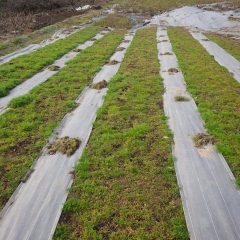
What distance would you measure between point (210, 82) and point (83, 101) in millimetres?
8211

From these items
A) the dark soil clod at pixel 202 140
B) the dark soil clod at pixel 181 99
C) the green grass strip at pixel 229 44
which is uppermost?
the dark soil clod at pixel 202 140

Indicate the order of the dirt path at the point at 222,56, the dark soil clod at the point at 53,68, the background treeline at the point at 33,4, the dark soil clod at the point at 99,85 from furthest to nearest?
the background treeline at the point at 33,4 → the dirt path at the point at 222,56 → the dark soil clod at the point at 53,68 → the dark soil clod at the point at 99,85

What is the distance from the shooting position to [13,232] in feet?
27.6

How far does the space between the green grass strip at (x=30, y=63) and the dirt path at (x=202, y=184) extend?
392 inches

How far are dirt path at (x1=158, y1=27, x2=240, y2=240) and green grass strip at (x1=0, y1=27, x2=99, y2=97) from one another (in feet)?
32.7

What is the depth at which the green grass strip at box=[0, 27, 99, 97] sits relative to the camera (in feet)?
63.7

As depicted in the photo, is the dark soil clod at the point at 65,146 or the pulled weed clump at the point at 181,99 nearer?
the dark soil clod at the point at 65,146

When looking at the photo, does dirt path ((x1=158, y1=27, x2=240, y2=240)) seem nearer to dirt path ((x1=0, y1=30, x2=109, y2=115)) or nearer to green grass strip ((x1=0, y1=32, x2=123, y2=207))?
green grass strip ((x1=0, y1=32, x2=123, y2=207))

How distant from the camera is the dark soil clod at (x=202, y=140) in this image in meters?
12.5

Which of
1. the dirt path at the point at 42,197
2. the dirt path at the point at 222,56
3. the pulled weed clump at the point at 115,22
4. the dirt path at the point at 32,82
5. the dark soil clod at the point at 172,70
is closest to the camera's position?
the dirt path at the point at 42,197

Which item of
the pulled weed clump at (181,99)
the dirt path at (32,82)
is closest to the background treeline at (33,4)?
the dirt path at (32,82)

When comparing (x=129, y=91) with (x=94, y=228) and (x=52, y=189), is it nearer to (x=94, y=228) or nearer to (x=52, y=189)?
(x=52, y=189)

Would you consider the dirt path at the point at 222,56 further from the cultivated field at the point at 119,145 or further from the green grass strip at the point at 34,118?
the green grass strip at the point at 34,118

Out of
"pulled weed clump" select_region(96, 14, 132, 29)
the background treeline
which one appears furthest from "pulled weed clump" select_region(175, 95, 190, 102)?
the background treeline
